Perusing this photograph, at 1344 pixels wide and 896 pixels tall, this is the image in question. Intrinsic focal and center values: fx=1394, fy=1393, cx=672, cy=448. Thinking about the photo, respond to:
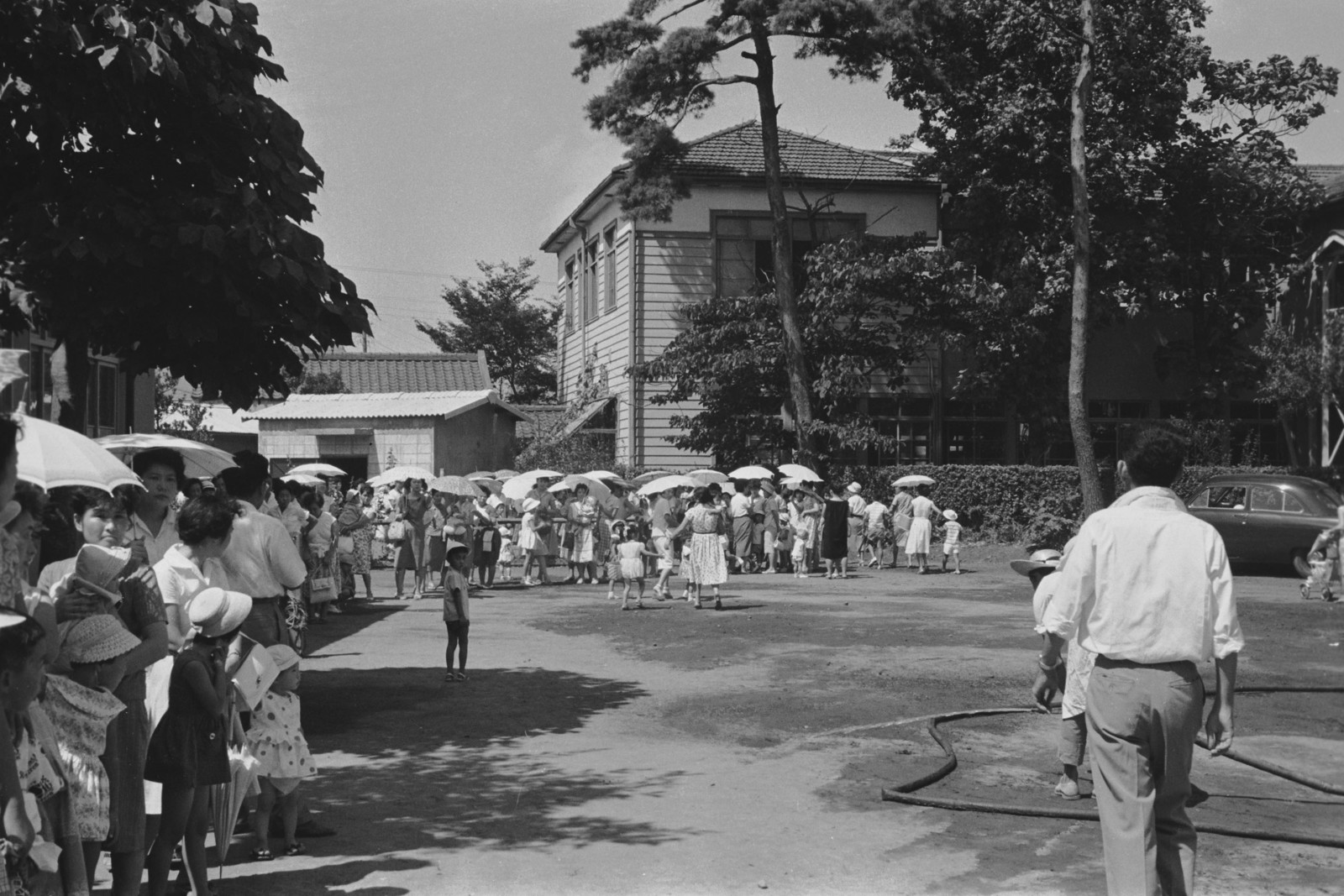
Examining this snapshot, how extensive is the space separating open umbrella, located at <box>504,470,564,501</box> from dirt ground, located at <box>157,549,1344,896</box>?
9.69 metres

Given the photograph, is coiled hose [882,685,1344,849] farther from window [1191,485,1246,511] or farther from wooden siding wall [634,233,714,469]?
wooden siding wall [634,233,714,469]

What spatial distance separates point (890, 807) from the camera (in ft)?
24.8

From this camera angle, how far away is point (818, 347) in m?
32.4

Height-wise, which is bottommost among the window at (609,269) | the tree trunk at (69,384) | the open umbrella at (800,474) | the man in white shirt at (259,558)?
the man in white shirt at (259,558)

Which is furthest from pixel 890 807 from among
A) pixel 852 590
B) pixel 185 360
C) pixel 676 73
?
pixel 676 73

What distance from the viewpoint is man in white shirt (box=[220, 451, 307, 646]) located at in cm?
709

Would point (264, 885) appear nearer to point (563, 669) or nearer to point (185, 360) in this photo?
point (185, 360)

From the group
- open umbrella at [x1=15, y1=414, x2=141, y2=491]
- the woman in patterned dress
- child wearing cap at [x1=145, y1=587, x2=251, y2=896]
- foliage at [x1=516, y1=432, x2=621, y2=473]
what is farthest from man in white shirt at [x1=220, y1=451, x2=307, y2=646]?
foliage at [x1=516, y1=432, x2=621, y2=473]

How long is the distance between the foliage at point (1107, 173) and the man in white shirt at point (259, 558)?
25.3 meters

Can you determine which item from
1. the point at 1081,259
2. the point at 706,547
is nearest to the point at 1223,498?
the point at 1081,259

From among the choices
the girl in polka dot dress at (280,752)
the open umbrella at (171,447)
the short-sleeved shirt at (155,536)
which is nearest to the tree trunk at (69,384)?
the open umbrella at (171,447)

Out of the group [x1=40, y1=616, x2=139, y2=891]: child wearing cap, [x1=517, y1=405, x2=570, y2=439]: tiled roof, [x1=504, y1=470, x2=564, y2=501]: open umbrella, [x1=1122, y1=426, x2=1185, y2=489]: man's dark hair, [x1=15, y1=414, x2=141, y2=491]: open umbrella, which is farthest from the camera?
[x1=517, y1=405, x2=570, y2=439]: tiled roof

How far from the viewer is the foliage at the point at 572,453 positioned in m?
35.2

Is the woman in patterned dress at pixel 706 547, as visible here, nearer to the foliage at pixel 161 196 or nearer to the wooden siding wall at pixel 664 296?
the foliage at pixel 161 196
